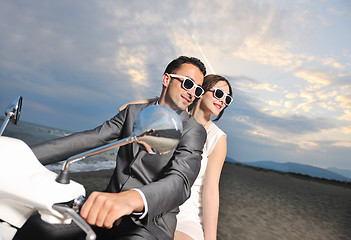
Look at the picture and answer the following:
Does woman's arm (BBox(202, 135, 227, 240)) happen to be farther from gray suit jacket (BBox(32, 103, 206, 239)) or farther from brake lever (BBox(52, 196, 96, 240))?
brake lever (BBox(52, 196, 96, 240))

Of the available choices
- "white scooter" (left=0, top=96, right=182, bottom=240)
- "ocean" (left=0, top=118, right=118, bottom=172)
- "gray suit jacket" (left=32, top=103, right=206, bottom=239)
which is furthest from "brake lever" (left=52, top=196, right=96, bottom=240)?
"ocean" (left=0, top=118, right=118, bottom=172)

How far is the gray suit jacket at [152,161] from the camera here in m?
1.58

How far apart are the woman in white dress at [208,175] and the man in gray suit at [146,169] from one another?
624 mm

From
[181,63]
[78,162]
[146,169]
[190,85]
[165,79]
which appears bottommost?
[78,162]

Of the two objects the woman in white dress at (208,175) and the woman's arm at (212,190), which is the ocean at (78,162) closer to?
the woman in white dress at (208,175)

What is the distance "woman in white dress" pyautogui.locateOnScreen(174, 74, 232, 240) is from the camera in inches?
104

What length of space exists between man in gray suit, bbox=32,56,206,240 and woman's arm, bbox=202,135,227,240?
2.65ft

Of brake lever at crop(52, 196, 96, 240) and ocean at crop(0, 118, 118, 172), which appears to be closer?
brake lever at crop(52, 196, 96, 240)

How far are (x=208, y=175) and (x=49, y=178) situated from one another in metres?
2.08

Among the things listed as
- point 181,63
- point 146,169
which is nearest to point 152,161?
point 146,169

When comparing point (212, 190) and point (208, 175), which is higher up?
point (208, 175)

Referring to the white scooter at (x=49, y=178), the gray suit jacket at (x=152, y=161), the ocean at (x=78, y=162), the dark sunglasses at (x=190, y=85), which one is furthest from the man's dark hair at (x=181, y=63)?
the ocean at (x=78, y=162)

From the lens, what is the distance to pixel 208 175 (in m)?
2.91

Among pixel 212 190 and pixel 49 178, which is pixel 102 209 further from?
pixel 212 190
